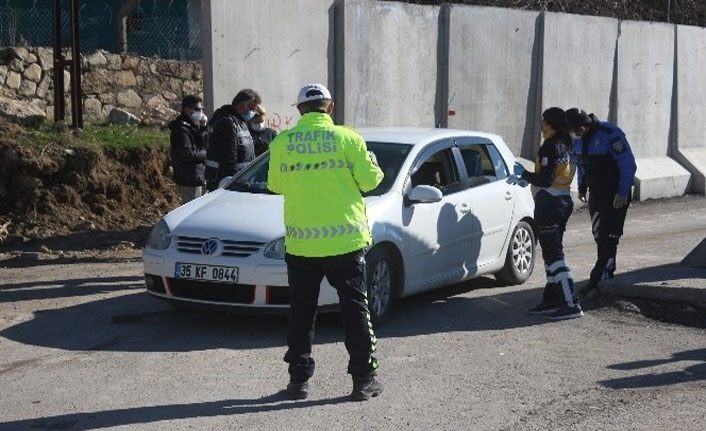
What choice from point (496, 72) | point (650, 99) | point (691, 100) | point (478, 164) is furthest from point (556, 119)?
point (691, 100)

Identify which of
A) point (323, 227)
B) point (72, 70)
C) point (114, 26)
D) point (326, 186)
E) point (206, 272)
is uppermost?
point (114, 26)

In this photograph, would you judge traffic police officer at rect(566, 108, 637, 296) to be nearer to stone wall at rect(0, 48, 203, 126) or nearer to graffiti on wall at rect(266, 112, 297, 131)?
graffiti on wall at rect(266, 112, 297, 131)

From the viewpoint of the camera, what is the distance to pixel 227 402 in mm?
7180

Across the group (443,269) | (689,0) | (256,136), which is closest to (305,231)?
(443,269)

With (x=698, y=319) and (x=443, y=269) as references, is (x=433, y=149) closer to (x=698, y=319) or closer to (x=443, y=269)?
(x=443, y=269)

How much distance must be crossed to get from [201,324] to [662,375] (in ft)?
11.5

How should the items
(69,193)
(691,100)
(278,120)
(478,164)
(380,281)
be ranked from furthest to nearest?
→ (691,100) < (278,120) < (69,193) < (478,164) < (380,281)

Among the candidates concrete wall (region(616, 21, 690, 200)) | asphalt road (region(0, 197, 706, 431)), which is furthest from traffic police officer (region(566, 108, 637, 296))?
concrete wall (region(616, 21, 690, 200))

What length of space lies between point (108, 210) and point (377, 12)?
4.78 m

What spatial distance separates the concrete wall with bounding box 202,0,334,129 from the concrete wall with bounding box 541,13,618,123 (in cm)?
452

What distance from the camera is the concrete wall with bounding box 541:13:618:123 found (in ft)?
62.6

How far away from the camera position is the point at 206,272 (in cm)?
881

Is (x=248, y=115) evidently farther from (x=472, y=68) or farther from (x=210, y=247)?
(x=472, y=68)

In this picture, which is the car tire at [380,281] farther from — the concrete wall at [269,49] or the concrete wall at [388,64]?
the concrete wall at [388,64]
